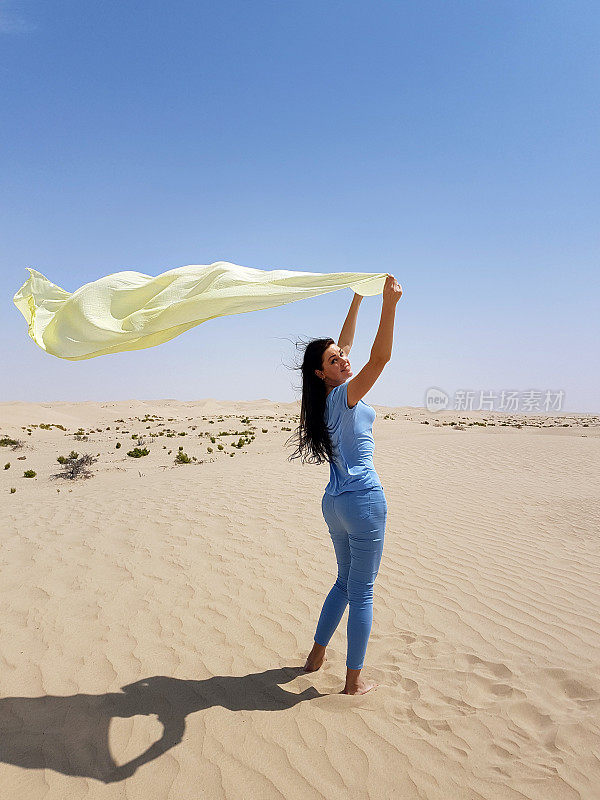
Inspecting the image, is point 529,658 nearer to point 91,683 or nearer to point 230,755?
point 230,755

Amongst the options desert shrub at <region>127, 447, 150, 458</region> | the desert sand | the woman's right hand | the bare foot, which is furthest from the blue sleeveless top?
desert shrub at <region>127, 447, 150, 458</region>

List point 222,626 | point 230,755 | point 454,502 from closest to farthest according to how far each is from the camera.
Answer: point 230,755, point 222,626, point 454,502

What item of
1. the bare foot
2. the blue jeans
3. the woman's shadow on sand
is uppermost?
the blue jeans

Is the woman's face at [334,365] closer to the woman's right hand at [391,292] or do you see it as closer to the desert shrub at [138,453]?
the woman's right hand at [391,292]

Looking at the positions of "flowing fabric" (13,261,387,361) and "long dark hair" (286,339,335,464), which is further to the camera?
"flowing fabric" (13,261,387,361)

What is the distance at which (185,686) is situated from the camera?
3660 mm

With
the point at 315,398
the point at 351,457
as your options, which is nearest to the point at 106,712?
the point at 351,457

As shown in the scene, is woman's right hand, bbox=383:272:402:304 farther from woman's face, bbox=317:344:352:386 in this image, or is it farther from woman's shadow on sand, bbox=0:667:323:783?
woman's shadow on sand, bbox=0:667:323:783

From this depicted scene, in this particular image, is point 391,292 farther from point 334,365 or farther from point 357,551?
point 357,551

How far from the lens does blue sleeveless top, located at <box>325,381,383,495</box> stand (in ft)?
10.1

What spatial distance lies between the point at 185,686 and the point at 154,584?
207 cm

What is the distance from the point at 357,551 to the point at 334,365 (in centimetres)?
117

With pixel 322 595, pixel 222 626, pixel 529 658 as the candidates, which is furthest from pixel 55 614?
pixel 529 658

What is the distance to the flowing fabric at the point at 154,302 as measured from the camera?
341cm
